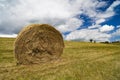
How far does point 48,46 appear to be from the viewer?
55.4 ft

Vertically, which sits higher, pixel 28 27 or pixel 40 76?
Result: pixel 28 27

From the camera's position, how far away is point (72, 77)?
10219 millimetres

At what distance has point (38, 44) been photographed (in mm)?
16172

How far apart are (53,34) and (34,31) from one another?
180 cm

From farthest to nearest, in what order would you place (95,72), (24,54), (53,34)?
(53,34), (24,54), (95,72)

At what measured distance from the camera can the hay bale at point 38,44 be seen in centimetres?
1512

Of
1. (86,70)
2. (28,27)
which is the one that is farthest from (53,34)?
(86,70)

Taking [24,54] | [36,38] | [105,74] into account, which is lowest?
[105,74]

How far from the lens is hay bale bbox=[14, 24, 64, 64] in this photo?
15.1 meters

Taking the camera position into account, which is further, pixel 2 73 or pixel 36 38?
pixel 36 38

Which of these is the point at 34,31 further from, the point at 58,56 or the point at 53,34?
the point at 58,56

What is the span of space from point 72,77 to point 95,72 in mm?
1628

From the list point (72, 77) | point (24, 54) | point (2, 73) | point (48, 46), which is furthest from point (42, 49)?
point (72, 77)

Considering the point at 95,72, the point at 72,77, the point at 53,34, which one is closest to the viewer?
the point at 72,77
